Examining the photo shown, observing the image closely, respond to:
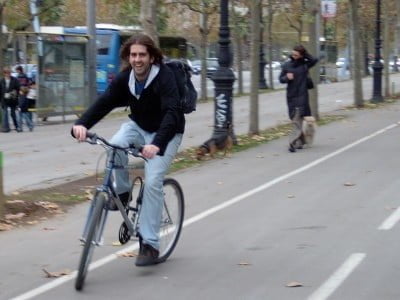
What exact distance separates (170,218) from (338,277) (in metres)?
1.58

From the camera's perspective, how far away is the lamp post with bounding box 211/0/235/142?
16.7 m

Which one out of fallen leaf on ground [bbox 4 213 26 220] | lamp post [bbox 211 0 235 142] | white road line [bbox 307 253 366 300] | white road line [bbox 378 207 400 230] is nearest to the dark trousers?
lamp post [bbox 211 0 235 142]

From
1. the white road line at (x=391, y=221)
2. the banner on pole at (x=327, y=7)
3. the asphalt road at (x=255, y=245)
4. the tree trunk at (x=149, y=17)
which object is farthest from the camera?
the banner on pole at (x=327, y=7)

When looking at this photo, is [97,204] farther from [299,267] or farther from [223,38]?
[223,38]

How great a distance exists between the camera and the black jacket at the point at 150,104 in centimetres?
699

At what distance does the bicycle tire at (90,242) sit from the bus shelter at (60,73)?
19.6 metres

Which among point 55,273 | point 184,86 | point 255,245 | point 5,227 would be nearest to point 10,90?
point 5,227

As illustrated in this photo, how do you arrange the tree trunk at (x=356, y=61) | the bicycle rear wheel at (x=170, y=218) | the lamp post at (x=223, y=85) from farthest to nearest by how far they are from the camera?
the tree trunk at (x=356, y=61) < the lamp post at (x=223, y=85) < the bicycle rear wheel at (x=170, y=218)

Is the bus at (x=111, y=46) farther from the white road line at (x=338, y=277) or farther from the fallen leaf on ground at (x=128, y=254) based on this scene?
the white road line at (x=338, y=277)

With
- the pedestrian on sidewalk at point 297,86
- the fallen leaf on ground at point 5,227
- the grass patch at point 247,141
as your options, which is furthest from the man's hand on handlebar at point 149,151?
the pedestrian on sidewalk at point 297,86

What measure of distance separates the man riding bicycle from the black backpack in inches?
3.9

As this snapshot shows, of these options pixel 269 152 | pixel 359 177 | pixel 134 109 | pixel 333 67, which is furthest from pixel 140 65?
pixel 333 67

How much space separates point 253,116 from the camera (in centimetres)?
1958

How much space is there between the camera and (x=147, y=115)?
23.7 ft
